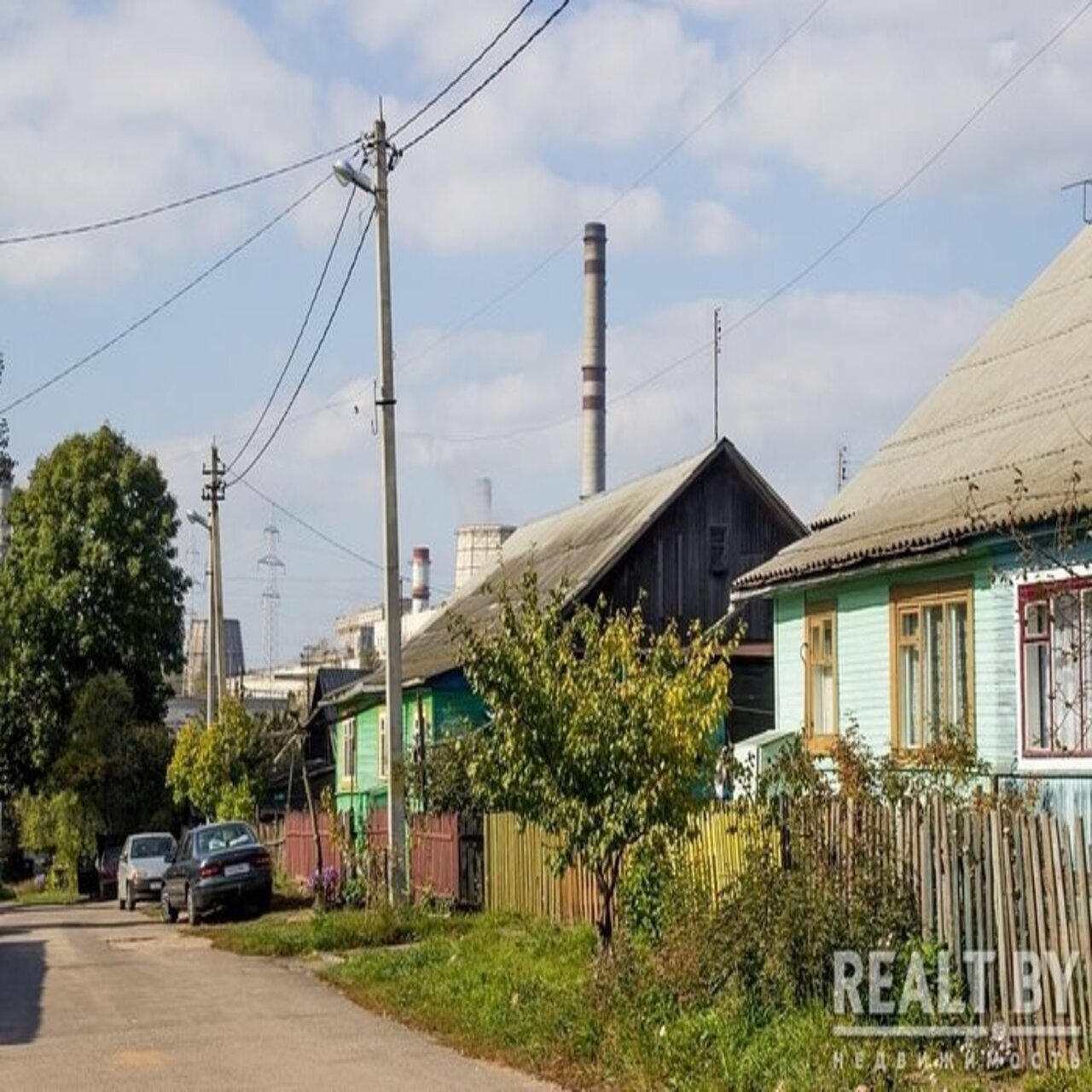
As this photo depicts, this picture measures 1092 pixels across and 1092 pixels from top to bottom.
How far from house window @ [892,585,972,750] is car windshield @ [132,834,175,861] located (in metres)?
24.2

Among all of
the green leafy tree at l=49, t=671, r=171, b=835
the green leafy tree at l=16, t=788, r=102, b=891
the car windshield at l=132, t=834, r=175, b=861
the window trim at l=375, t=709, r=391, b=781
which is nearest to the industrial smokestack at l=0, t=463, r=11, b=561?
the green leafy tree at l=49, t=671, r=171, b=835

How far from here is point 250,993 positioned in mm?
18234

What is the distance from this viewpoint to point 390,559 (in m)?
24.0

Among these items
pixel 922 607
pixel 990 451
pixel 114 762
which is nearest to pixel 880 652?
pixel 922 607

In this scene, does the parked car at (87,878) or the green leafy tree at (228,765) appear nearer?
the green leafy tree at (228,765)

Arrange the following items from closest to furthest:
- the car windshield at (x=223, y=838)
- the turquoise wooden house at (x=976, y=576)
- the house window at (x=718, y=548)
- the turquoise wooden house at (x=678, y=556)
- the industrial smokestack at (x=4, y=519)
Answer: the turquoise wooden house at (x=976, y=576)
the car windshield at (x=223, y=838)
the turquoise wooden house at (x=678, y=556)
the house window at (x=718, y=548)
the industrial smokestack at (x=4, y=519)

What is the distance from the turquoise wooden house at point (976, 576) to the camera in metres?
15.9

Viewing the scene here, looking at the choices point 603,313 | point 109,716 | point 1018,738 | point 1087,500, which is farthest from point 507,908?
point 109,716

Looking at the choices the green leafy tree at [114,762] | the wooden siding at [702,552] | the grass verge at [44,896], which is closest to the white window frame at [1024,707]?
the wooden siding at [702,552]

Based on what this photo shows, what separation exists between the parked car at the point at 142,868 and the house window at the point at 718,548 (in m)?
12.9

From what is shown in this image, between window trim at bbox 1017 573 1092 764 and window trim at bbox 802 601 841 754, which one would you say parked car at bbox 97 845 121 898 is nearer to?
window trim at bbox 802 601 841 754

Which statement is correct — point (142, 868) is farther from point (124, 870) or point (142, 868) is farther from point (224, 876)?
point (224, 876)

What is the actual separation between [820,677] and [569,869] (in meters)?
4.45

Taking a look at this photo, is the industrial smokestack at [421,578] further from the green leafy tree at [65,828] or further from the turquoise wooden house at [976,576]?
the turquoise wooden house at [976,576]
